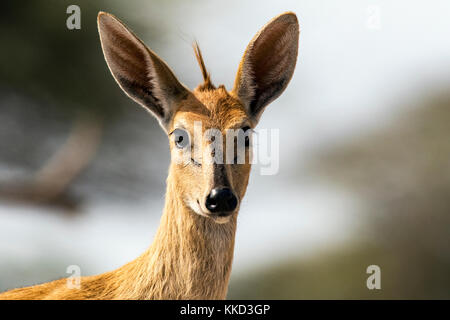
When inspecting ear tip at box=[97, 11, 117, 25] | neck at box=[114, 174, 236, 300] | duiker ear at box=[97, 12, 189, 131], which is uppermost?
ear tip at box=[97, 11, 117, 25]

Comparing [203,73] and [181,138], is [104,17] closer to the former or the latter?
[203,73]

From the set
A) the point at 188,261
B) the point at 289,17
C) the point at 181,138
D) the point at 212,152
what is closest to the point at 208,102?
the point at 181,138

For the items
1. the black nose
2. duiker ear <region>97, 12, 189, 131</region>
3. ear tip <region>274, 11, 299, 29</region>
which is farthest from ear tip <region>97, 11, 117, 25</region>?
the black nose

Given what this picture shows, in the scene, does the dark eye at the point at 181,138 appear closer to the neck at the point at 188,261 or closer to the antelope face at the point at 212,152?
the antelope face at the point at 212,152

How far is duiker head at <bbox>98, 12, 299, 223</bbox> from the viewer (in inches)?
139

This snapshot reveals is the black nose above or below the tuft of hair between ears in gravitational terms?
below

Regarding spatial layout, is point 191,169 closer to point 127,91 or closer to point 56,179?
point 127,91

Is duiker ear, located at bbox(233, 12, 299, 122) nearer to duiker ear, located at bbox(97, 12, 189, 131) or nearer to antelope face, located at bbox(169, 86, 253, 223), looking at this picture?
antelope face, located at bbox(169, 86, 253, 223)

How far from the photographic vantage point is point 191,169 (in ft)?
12.0

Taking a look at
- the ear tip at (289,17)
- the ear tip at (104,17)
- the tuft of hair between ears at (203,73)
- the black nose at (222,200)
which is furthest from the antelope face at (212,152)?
the ear tip at (104,17)
